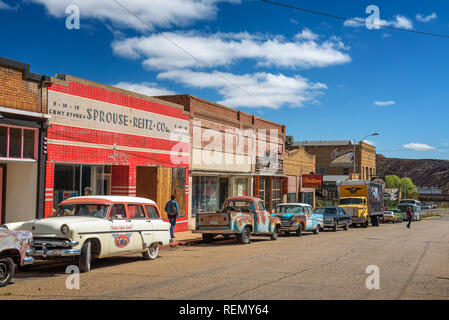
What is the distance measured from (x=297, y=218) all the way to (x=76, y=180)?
10.8 meters

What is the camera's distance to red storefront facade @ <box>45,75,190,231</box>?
17.3m

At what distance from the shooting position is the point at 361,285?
9.53 m

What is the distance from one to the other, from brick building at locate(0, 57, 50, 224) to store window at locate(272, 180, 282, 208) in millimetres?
24218

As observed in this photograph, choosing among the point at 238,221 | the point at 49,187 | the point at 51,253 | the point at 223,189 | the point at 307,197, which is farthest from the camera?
the point at 307,197

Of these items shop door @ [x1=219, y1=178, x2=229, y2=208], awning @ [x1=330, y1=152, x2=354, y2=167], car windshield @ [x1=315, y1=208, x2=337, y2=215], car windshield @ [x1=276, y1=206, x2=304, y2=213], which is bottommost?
car windshield @ [x1=315, y1=208, x2=337, y2=215]

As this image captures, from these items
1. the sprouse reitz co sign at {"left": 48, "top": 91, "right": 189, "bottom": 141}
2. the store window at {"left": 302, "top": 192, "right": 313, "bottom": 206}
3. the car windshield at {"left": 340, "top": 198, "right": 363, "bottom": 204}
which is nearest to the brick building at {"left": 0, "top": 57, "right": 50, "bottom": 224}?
the sprouse reitz co sign at {"left": 48, "top": 91, "right": 189, "bottom": 141}

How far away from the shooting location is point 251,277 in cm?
1049

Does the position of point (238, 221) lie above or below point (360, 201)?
below

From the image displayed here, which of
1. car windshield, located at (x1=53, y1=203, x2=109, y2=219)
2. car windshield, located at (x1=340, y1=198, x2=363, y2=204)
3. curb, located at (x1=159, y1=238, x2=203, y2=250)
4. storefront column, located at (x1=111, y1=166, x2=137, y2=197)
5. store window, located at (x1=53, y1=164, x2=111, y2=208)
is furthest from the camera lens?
car windshield, located at (x1=340, y1=198, x2=363, y2=204)

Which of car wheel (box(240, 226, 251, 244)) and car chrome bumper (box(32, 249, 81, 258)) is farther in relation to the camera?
car wheel (box(240, 226, 251, 244))

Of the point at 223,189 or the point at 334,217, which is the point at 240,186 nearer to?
the point at 223,189

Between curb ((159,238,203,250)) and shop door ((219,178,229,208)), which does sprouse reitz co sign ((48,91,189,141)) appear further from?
shop door ((219,178,229,208))

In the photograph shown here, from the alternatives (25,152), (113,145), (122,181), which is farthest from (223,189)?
(25,152)

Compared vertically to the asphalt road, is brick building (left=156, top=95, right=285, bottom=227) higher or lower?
higher
